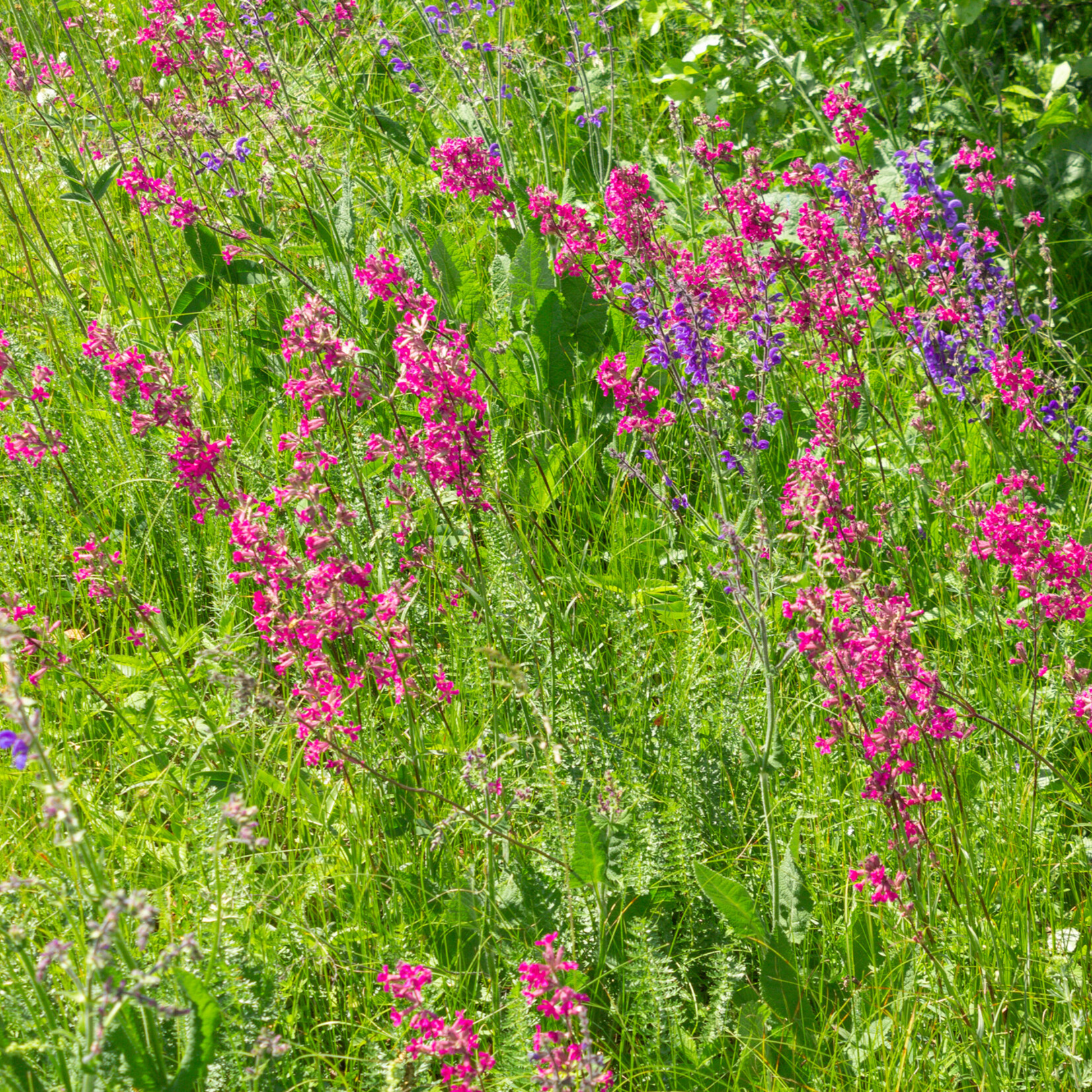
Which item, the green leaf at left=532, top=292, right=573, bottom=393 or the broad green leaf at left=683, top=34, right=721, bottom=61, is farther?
the broad green leaf at left=683, top=34, right=721, bottom=61

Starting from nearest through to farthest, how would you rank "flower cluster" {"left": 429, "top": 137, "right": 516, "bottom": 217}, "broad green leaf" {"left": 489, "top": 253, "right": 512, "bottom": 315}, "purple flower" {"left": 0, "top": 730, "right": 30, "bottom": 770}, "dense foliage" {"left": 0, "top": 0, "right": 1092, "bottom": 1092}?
"purple flower" {"left": 0, "top": 730, "right": 30, "bottom": 770}
"dense foliage" {"left": 0, "top": 0, "right": 1092, "bottom": 1092}
"flower cluster" {"left": 429, "top": 137, "right": 516, "bottom": 217}
"broad green leaf" {"left": 489, "top": 253, "right": 512, "bottom": 315}

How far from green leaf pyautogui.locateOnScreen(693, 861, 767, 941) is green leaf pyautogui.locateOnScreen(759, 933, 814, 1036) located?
1.4 inches

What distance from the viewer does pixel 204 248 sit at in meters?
3.71

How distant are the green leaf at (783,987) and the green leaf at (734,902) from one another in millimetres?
37

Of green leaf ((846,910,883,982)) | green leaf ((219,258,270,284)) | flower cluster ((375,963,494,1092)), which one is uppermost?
green leaf ((219,258,270,284))

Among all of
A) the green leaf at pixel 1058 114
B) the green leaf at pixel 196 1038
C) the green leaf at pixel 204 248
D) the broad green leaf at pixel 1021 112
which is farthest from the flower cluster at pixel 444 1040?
the broad green leaf at pixel 1021 112

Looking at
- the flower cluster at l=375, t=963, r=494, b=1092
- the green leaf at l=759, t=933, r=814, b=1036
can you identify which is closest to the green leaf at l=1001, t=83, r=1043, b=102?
the green leaf at l=759, t=933, r=814, b=1036

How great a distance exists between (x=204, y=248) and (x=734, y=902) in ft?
9.34

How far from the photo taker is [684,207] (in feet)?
12.8

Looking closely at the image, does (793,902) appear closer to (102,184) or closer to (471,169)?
(471,169)

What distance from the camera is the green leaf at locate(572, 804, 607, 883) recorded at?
5.48ft

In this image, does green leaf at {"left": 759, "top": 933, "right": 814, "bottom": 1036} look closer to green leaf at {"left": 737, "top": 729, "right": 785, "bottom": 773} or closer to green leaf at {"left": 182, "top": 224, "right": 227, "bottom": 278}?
green leaf at {"left": 737, "top": 729, "right": 785, "bottom": 773}

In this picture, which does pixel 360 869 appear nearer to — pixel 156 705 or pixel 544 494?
pixel 156 705

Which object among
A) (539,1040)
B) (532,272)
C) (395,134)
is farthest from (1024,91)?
(539,1040)
